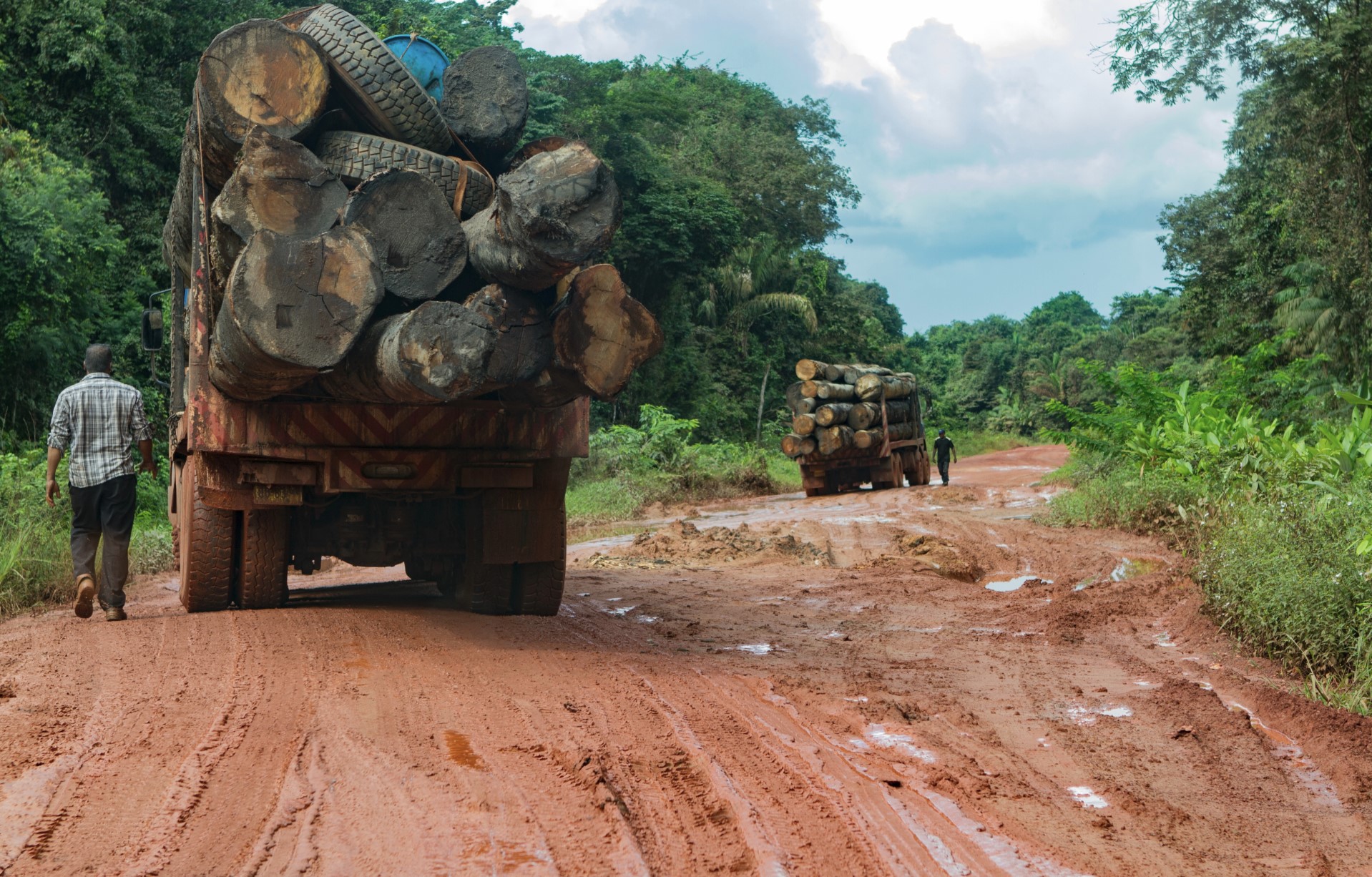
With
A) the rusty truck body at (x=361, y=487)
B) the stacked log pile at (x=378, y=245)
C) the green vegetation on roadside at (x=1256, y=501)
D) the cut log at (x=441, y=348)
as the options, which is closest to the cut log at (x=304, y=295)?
the stacked log pile at (x=378, y=245)

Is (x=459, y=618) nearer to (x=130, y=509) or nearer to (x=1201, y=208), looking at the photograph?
(x=130, y=509)

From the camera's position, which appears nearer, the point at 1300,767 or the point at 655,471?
the point at 1300,767

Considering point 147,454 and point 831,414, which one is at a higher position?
point 831,414

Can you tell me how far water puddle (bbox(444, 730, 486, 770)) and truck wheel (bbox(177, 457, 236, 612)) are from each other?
2982 mm

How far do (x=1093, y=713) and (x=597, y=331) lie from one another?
113 inches

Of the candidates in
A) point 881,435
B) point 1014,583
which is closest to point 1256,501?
point 1014,583

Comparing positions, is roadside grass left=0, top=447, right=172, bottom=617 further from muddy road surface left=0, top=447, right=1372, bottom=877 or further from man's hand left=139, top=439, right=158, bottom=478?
man's hand left=139, top=439, right=158, bottom=478

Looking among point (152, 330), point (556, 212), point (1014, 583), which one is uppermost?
point (556, 212)

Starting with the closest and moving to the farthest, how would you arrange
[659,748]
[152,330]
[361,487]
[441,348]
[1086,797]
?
[1086,797]
[659,748]
[441,348]
[361,487]
[152,330]

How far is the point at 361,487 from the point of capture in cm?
624

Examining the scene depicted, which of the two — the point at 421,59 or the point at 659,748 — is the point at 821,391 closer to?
the point at 421,59

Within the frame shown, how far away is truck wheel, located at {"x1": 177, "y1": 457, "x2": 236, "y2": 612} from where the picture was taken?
646 cm

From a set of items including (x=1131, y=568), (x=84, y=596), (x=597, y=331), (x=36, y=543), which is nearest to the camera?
(x=597, y=331)

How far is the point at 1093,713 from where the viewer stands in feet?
16.9
